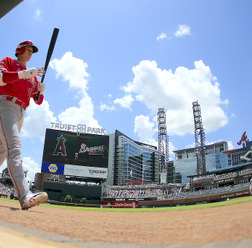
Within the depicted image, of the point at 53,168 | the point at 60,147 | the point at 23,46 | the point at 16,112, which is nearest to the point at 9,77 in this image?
the point at 16,112

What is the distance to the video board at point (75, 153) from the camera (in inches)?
1836

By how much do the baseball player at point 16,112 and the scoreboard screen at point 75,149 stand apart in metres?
44.7

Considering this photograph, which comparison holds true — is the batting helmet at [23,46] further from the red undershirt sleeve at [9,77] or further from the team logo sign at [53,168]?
the team logo sign at [53,168]

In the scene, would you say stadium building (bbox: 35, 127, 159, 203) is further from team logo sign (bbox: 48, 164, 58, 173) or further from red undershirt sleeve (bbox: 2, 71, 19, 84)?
red undershirt sleeve (bbox: 2, 71, 19, 84)

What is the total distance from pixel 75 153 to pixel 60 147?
131 inches

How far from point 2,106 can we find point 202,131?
2388 inches

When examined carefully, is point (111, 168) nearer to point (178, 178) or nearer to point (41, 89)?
point (178, 178)

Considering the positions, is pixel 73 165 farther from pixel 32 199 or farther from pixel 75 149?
pixel 32 199

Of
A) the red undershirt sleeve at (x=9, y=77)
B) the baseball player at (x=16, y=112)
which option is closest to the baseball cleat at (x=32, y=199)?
the baseball player at (x=16, y=112)

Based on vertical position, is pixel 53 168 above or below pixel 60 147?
below

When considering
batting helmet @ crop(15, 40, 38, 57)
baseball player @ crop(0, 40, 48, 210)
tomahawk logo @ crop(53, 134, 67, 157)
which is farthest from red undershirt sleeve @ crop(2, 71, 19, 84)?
tomahawk logo @ crop(53, 134, 67, 157)

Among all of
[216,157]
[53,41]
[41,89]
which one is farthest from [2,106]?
[216,157]

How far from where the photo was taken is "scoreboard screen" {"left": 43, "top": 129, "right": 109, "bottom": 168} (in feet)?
153

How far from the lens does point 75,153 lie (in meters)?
48.5
